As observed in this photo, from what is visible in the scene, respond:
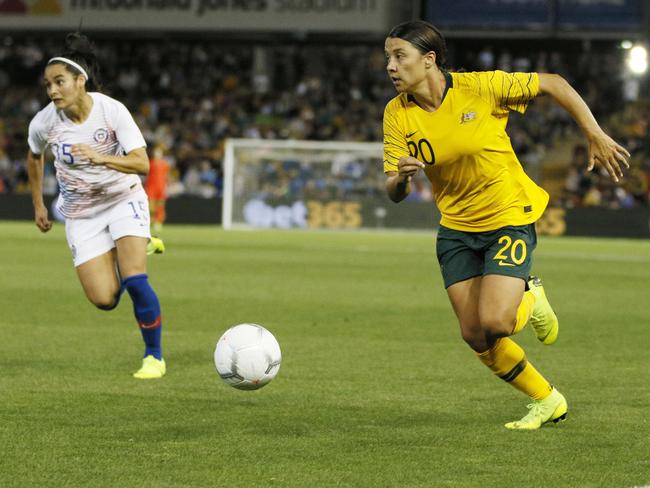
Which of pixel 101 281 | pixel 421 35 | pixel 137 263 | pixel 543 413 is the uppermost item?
pixel 421 35

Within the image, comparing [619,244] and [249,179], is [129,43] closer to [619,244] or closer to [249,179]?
[249,179]

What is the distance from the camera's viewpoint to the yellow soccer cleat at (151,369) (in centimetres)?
867

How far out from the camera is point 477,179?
22.6 feet

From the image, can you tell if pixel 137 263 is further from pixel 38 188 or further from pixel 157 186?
pixel 157 186

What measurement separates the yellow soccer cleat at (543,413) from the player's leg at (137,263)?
2815mm

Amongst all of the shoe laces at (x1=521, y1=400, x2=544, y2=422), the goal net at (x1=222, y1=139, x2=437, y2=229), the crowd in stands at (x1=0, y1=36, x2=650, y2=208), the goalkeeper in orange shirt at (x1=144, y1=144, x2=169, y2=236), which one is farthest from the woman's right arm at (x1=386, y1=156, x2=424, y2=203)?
the crowd in stands at (x1=0, y1=36, x2=650, y2=208)

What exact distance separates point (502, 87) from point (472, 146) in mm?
346

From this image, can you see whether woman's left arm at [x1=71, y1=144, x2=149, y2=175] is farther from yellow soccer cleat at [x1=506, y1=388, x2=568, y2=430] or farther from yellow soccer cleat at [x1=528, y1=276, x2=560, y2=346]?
yellow soccer cleat at [x1=506, y1=388, x2=568, y2=430]

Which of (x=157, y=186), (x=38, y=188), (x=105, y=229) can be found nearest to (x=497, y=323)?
(x=105, y=229)

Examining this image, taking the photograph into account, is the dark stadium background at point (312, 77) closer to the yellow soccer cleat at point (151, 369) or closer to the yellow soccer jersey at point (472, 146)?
the yellow soccer cleat at point (151, 369)

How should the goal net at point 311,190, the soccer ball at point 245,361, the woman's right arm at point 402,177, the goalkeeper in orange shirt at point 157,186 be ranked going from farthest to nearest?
the goal net at point 311,190 < the goalkeeper in orange shirt at point 157,186 < the soccer ball at point 245,361 < the woman's right arm at point 402,177

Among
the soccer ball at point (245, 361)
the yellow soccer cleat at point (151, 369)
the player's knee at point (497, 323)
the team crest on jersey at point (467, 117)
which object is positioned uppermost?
the team crest on jersey at point (467, 117)

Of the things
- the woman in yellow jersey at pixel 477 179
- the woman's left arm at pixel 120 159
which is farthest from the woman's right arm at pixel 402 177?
the woman's left arm at pixel 120 159

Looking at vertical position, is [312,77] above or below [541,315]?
above
